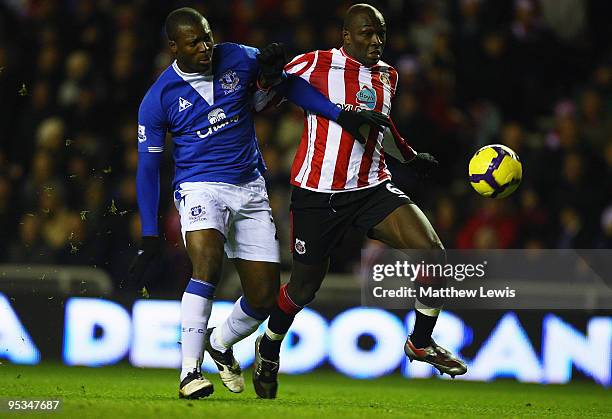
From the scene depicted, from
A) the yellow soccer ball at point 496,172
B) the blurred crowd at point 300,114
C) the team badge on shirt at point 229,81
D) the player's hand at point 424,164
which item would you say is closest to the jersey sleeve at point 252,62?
the team badge on shirt at point 229,81

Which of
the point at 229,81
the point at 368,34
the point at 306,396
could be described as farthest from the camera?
the point at 306,396

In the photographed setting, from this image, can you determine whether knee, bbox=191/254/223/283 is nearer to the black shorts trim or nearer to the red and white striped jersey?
the black shorts trim

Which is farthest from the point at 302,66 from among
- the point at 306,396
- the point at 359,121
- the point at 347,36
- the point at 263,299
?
the point at 306,396

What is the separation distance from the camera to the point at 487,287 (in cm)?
1077

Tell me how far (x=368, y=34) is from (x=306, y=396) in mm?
2578

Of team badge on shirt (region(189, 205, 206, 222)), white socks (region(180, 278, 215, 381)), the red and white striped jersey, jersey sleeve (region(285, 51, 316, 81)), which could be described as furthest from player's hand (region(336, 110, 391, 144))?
white socks (region(180, 278, 215, 381))

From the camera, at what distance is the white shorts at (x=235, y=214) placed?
297 inches

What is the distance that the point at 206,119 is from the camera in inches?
303

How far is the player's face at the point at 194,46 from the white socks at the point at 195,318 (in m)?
1.34

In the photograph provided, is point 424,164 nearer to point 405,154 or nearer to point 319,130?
point 405,154

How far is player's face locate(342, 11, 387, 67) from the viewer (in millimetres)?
7887

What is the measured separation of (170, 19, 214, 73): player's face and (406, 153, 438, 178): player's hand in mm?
1580

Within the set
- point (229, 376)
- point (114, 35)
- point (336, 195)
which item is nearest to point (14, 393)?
point (229, 376)

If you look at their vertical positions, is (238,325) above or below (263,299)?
below
